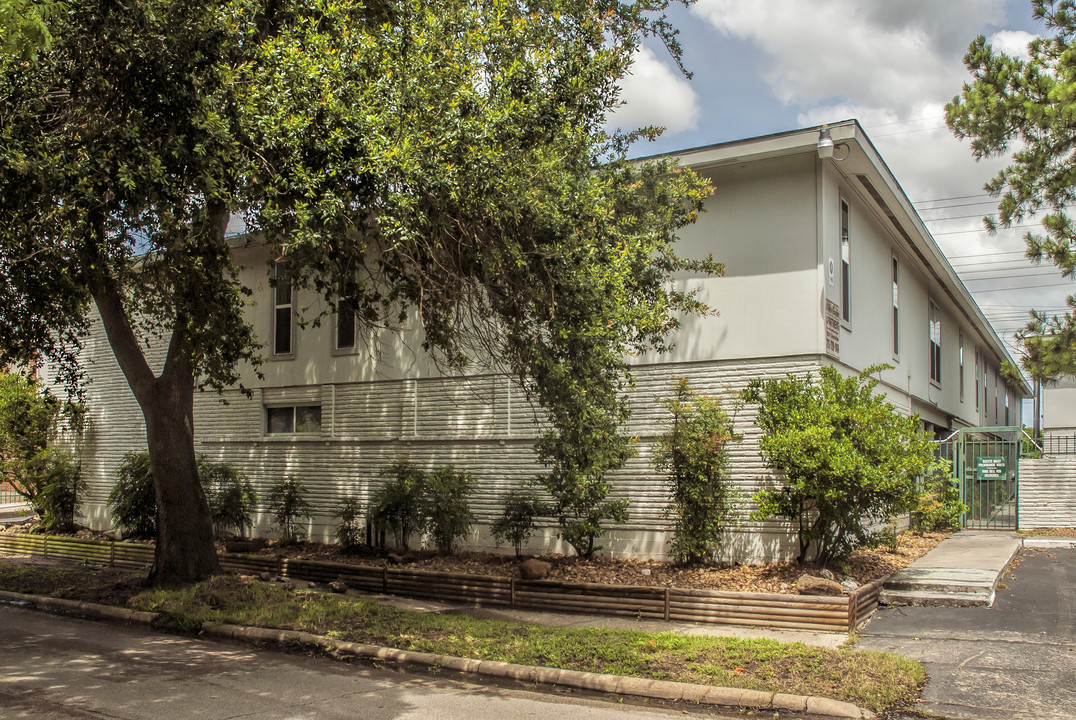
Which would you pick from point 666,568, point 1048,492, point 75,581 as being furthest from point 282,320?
point 1048,492

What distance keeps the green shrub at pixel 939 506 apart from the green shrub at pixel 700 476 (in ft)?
8.34

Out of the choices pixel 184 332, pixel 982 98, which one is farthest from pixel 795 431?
pixel 982 98

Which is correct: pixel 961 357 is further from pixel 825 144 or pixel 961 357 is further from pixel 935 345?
pixel 825 144

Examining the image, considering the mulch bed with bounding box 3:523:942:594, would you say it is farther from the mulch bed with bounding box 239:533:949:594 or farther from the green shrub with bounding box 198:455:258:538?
the green shrub with bounding box 198:455:258:538

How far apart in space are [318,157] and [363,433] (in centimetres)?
892

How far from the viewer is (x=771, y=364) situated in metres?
12.5

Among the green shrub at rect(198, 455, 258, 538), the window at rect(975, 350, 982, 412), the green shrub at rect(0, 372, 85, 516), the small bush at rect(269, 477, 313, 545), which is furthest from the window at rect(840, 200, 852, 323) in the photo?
the window at rect(975, 350, 982, 412)

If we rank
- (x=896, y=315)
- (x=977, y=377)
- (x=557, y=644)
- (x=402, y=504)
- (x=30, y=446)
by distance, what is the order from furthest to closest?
(x=977, y=377)
(x=30, y=446)
(x=896, y=315)
(x=402, y=504)
(x=557, y=644)

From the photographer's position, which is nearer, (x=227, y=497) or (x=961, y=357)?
(x=227, y=497)

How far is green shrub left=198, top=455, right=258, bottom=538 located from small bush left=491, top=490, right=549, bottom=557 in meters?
5.93

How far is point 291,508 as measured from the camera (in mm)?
16688

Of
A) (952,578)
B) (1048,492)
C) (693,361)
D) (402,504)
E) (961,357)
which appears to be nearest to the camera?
(952,578)

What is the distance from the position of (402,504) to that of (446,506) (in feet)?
3.24

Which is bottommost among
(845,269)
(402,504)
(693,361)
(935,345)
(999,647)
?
(999,647)
